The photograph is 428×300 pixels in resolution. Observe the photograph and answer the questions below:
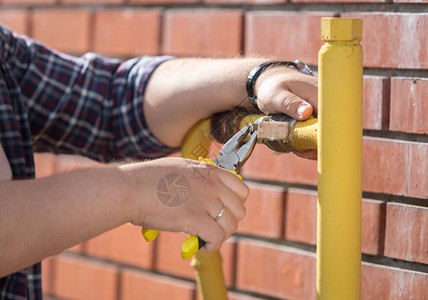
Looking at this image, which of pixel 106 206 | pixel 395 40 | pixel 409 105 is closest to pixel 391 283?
pixel 409 105

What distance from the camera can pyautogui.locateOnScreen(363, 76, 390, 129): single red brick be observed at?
104cm

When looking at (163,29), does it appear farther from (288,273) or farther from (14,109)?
(288,273)

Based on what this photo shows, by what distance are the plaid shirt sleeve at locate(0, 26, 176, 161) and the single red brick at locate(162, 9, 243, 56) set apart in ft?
0.58

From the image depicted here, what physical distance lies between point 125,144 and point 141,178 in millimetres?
456

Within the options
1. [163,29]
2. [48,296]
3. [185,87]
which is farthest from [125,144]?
[48,296]

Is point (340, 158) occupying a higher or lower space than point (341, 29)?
lower

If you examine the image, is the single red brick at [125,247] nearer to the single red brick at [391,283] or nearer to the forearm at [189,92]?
the forearm at [189,92]

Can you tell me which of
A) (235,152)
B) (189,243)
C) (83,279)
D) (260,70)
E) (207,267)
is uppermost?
(260,70)

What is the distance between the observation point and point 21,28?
1.77 m

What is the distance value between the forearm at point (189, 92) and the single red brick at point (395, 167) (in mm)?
254

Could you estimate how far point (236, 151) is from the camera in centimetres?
81

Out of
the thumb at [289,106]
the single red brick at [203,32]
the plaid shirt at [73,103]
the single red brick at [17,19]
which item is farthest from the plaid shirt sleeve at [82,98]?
the single red brick at [17,19]

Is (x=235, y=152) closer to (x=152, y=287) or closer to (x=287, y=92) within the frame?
(x=287, y=92)

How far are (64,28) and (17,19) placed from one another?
192 mm
